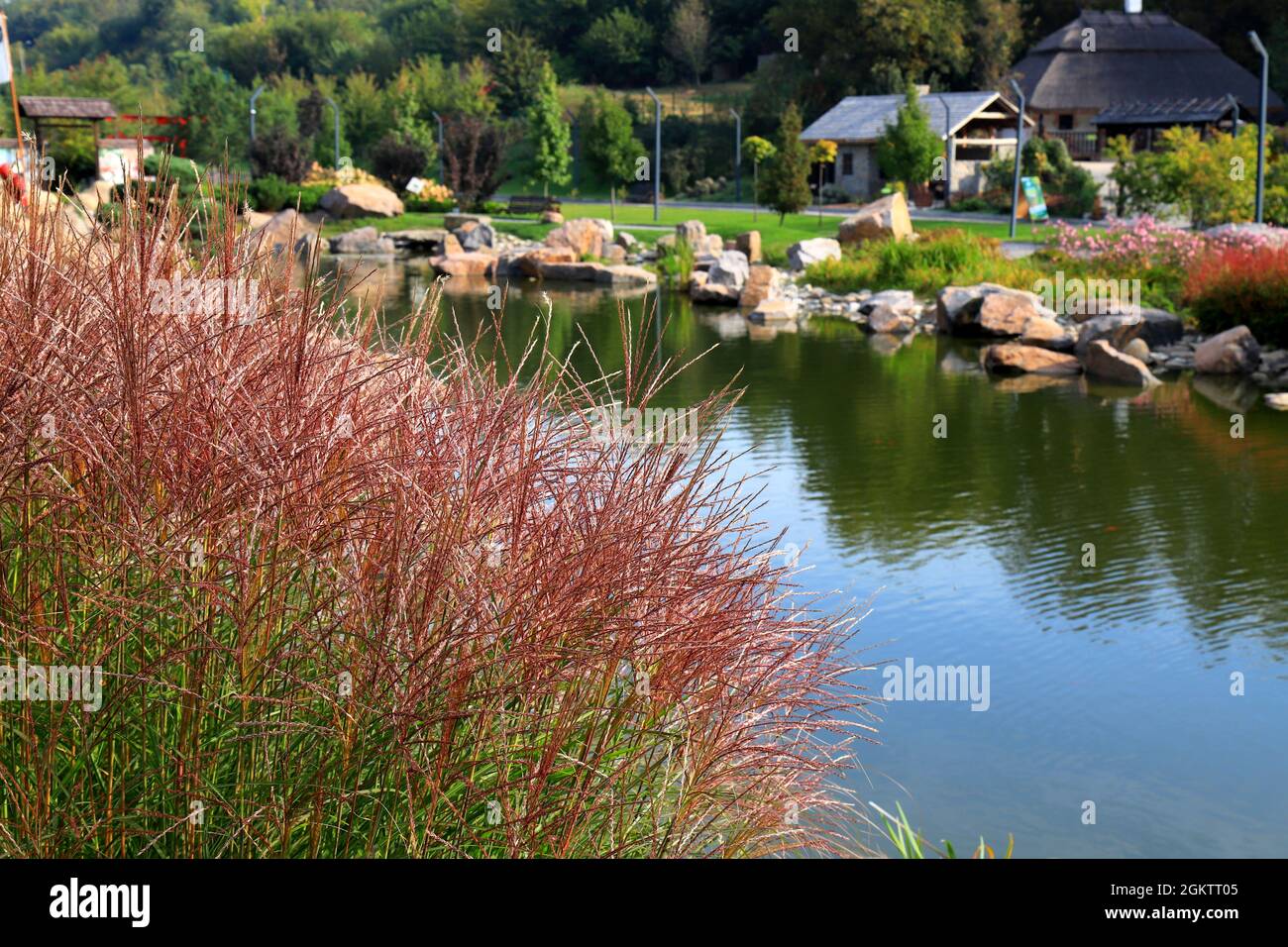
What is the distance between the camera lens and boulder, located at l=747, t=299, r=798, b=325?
25.0 metres

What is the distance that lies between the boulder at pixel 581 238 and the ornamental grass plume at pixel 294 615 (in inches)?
1184

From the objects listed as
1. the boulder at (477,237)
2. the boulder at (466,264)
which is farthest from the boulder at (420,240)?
the boulder at (466,264)

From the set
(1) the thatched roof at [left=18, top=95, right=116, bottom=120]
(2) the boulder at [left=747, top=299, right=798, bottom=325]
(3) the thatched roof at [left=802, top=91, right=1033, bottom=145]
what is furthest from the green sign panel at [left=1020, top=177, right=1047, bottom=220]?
(1) the thatched roof at [left=18, top=95, right=116, bottom=120]

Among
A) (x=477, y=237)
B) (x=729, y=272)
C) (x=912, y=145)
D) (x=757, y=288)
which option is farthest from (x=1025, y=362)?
(x=912, y=145)

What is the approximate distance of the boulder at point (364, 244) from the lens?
1457 inches

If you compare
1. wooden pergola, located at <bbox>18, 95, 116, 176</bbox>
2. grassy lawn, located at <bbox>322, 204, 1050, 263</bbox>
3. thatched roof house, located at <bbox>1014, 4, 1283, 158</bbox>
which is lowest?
grassy lawn, located at <bbox>322, 204, 1050, 263</bbox>

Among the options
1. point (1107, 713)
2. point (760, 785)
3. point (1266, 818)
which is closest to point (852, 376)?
point (1107, 713)

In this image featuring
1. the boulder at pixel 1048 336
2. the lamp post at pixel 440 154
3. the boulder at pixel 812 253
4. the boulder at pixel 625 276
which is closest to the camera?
the boulder at pixel 1048 336

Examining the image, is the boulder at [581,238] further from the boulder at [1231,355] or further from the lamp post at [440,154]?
the boulder at [1231,355]

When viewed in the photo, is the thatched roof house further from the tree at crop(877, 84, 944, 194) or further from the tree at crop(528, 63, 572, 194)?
the tree at crop(528, 63, 572, 194)

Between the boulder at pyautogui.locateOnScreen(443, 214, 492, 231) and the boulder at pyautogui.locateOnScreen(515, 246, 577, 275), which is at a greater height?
the boulder at pyautogui.locateOnScreen(443, 214, 492, 231)

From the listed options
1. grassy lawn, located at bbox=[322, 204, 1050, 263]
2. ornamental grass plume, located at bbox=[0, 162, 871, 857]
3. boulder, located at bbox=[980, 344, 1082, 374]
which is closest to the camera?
ornamental grass plume, located at bbox=[0, 162, 871, 857]

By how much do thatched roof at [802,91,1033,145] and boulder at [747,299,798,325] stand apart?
66.0 feet

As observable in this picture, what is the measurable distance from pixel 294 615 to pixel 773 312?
2165cm
